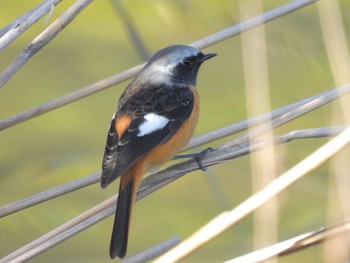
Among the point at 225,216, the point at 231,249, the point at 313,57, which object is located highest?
the point at 225,216

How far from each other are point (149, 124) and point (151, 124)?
11mm

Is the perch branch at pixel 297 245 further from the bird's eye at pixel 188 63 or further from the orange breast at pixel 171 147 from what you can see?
the bird's eye at pixel 188 63

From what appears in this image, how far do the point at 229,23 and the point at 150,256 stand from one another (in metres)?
2.56

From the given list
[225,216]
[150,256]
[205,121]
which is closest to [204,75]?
[205,121]

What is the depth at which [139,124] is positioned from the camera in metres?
3.48

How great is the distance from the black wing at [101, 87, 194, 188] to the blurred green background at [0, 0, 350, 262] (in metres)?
1.08

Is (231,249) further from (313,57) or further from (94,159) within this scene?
(313,57)

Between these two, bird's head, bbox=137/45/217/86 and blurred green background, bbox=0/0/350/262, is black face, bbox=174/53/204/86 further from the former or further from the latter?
blurred green background, bbox=0/0/350/262

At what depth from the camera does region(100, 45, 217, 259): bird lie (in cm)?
317

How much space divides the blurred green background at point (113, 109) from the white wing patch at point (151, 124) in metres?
1.14

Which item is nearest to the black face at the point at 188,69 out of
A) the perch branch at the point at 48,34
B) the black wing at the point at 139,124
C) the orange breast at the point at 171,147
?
the black wing at the point at 139,124

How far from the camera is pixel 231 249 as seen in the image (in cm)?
453

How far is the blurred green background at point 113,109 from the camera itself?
471 centimetres

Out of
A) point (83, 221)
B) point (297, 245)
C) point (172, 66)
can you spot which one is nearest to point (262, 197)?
point (297, 245)
